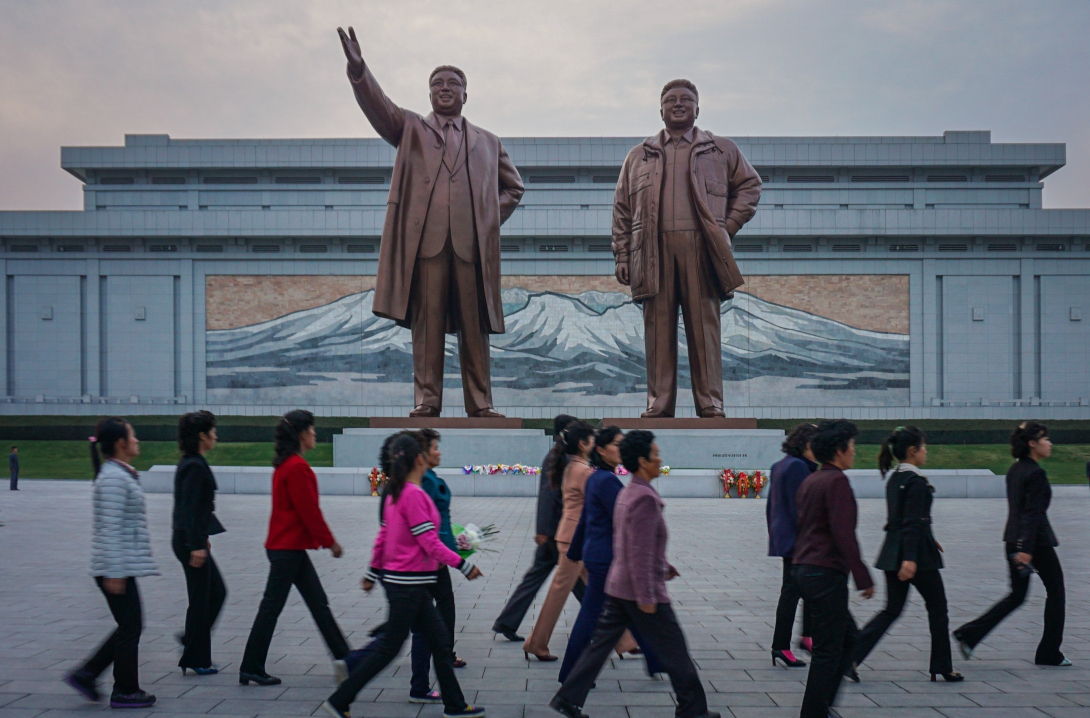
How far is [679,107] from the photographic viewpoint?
39.3 feet

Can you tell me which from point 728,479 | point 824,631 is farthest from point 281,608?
point 728,479

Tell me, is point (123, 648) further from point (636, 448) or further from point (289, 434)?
point (636, 448)

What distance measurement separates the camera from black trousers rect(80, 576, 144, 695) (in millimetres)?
4285

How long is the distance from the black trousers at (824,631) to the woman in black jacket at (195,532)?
3.06 metres

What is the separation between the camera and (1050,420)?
2811 cm

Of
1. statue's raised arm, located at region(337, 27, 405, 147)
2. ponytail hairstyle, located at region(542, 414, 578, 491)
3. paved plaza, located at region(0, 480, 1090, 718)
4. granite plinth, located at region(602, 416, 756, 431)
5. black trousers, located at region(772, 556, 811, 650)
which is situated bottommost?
paved plaza, located at region(0, 480, 1090, 718)

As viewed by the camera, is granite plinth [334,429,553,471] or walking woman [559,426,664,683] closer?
walking woman [559,426,664,683]

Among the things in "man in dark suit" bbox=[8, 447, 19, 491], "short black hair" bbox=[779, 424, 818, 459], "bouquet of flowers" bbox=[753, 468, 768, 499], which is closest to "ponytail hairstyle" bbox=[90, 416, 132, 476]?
"short black hair" bbox=[779, 424, 818, 459]

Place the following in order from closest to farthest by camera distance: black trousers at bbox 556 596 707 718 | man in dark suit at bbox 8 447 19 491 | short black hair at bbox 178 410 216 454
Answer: black trousers at bbox 556 596 707 718 → short black hair at bbox 178 410 216 454 → man in dark suit at bbox 8 447 19 491

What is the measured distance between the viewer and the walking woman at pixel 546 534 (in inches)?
207

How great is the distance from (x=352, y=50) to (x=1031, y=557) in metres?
8.34

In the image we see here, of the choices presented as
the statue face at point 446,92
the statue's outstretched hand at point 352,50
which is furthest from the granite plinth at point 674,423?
the statue's outstretched hand at point 352,50

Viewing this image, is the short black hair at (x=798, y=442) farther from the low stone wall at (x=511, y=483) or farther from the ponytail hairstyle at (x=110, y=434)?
the low stone wall at (x=511, y=483)

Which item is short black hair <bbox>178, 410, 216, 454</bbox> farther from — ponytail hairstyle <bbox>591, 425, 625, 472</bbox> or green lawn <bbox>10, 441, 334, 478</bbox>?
green lawn <bbox>10, 441, 334, 478</bbox>
